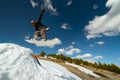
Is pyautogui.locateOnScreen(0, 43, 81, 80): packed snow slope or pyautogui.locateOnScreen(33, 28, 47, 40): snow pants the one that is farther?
pyautogui.locateOnScreen(33, 28, 47, 40): snow pants

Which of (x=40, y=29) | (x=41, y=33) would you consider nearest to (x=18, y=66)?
(x=41, y=33)

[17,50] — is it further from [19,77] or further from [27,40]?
[27,40]

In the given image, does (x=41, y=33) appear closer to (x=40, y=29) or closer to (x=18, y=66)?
(x=40, y=29)

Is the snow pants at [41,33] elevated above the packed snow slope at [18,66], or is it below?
above

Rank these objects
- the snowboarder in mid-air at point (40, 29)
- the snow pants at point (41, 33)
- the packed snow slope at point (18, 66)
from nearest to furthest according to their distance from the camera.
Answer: the packed snow slope at point (18, 66)
the snowboarder in mid-air at point (40, 29)
the snow pants at point (41, 33)

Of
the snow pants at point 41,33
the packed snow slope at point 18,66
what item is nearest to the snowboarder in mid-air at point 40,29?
the snow pants at point 41,33

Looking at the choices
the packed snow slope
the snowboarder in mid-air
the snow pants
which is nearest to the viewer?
the packed snow slope

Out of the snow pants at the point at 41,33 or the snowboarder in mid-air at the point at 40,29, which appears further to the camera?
the snow pants at the point at 41,33

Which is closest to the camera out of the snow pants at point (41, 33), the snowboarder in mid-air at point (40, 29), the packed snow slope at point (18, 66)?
the packed snow slope at point (18, 66)

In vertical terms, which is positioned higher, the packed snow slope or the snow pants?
the snow pants

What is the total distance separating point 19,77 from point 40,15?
7.42 m

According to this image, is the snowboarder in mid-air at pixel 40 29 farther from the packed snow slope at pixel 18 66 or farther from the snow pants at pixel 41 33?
the packed snow slope at pixel 18 66

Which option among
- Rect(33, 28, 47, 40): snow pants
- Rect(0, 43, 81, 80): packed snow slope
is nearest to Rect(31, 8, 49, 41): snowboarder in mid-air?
Rect(33, 28, 47, 40): snow pants

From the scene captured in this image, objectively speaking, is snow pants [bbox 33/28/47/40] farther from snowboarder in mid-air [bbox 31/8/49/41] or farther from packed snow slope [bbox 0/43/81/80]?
packed snow slope [bbox 0/43/81/80]
